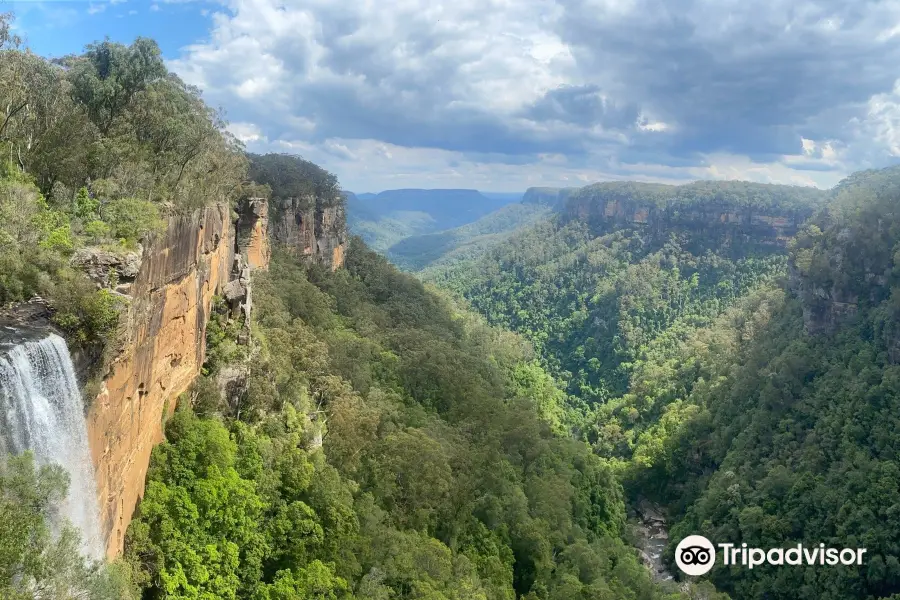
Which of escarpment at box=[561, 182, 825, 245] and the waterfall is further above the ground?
escarpment at box=[561, 182, 825, 245]

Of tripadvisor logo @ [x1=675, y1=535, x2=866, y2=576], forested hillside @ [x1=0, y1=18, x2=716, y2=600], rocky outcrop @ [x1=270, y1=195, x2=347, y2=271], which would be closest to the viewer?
forested hillside @ [x1=0, y1=18, x2=716, y2=600]

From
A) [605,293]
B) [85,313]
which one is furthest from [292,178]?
[605,293]

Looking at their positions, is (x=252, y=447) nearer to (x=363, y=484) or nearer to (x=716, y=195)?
(x=363, y=484)

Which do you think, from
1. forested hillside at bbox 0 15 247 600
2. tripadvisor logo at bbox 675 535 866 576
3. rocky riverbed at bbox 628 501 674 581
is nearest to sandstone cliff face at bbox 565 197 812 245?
rocky riverbed at bbox 628 501 674 581

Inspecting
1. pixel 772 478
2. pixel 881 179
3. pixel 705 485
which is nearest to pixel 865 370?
pixel 772 478

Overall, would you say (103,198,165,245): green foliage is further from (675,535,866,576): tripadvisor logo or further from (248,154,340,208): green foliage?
(248,154,340,208): green foliage

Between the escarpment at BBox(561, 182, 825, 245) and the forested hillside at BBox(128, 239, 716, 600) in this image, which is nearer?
the forested hillside at BBox(128, 239, 716, 600)

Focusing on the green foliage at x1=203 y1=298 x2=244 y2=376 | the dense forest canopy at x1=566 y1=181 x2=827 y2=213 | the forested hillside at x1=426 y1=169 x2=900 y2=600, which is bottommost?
the forested hillside at x1=426 y1=169 x2=900 y2=600

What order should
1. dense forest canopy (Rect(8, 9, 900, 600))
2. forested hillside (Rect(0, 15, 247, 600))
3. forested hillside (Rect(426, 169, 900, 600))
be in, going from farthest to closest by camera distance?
1. forested hillside (Rect(426, 169, 900, 600))
2. dense forest canopy (Rect(8, 9, 900, 600))
3. forested hillside (Rect(0, 15, 247, 600))

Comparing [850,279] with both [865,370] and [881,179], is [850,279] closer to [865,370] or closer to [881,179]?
[865,370]
